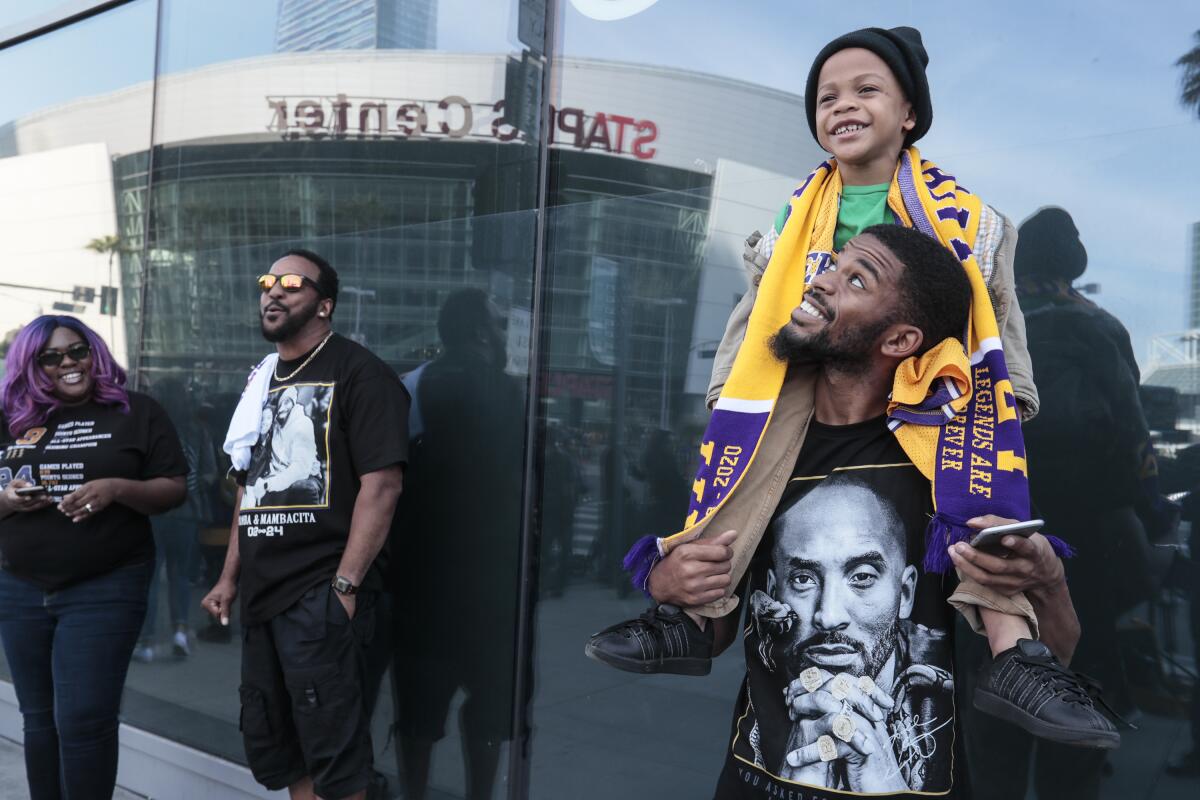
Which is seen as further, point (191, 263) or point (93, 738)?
point (191, 263)

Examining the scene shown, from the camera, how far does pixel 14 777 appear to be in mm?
4688

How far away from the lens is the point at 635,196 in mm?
3289

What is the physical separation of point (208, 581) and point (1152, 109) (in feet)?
13.5

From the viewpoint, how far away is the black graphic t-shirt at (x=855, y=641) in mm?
1712

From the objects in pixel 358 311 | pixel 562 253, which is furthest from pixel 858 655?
pixel 358 311

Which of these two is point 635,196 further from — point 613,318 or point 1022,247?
point 1022,247

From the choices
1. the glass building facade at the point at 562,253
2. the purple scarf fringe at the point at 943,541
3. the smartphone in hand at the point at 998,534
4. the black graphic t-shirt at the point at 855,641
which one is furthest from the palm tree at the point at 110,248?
the smartphone in hand at the point at 998,534

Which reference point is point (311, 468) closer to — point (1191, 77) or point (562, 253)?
point (562, 253)

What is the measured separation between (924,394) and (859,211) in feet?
1.46

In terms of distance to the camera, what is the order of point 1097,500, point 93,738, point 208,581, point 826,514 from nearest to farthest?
point 826,514
point 1097,500
point 93,738
point 208,581

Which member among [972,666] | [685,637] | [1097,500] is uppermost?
[1097,500]

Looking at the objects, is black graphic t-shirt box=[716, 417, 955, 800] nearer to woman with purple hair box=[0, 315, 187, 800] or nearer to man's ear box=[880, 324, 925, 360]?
man's ear box=[880, 324, 925, 360]

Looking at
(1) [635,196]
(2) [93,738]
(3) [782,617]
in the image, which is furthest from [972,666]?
(2) [93,738]

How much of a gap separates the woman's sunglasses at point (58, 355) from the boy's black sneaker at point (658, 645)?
2.66 m
